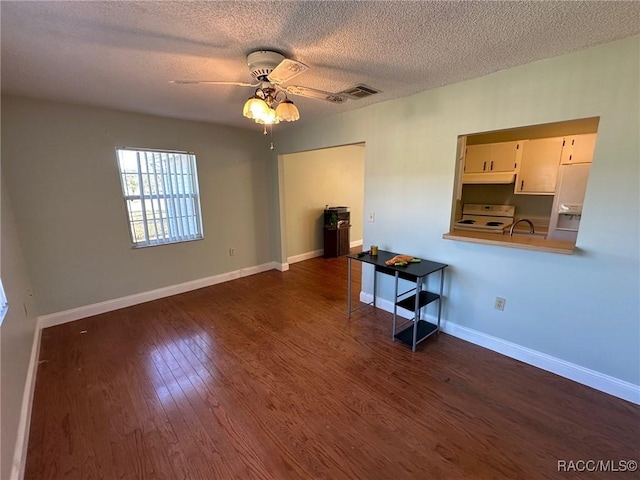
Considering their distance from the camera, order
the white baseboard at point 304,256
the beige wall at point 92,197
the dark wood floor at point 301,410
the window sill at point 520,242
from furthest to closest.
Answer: the white baseboard at point 304,256
the beige wall at point 92,197
the window sill at point 520,242
the dark wood floor at point 301,410

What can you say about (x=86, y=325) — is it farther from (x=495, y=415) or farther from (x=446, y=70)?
(x=446, y=70)

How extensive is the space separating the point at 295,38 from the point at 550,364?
3.00 m

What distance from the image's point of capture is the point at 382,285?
129 inches

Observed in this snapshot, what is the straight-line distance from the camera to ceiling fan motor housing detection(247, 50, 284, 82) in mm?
1705

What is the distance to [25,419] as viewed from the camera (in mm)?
1693

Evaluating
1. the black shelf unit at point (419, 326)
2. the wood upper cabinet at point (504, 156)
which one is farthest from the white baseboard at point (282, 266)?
the wood upper cabinet at point (504, 156)

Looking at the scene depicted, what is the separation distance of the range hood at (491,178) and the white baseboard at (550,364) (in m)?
2.57

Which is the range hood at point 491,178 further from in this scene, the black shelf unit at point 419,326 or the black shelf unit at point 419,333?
the black shelf unit at point 419,333

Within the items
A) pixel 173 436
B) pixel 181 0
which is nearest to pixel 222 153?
pixel 181 0

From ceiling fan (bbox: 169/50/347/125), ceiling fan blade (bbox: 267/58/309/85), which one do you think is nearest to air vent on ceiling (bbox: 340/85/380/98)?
ceiling fan (bbox: 169/50/347/125)

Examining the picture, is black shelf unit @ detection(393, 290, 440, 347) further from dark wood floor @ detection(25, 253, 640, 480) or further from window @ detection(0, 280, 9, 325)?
window @ detection(0, 280, 9, 325)

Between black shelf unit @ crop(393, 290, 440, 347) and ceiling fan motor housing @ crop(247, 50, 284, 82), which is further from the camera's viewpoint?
black shelf unit @ crop(393, 290, 440, 347)

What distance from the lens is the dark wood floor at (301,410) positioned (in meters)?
1.49

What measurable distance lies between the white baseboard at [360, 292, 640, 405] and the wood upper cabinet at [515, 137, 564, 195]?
255cm
